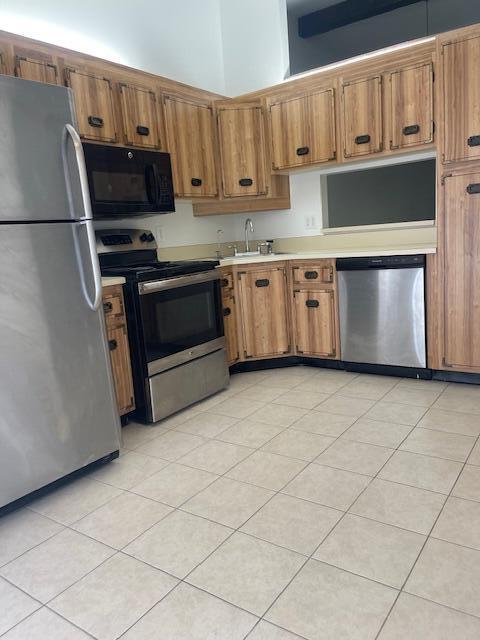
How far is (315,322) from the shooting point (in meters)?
3.68

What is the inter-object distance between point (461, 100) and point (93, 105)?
2224 mm

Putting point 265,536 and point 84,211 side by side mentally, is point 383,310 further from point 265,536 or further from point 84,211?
point 84,211

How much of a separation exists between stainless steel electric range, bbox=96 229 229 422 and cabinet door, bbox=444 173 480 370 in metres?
1.52

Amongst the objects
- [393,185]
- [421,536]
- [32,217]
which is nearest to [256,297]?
[393,185]

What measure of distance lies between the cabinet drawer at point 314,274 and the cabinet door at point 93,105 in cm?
161

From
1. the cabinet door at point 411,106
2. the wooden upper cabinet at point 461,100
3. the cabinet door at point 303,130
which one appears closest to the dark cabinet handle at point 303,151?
the cabinet door at point 303,130

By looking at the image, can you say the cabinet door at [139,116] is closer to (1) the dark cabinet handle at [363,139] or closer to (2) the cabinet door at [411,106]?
(1) the dark cabinet handle at [363,139]

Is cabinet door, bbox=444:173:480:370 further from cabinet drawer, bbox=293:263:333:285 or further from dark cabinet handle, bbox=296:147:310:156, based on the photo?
dark cabinet handle, bbox=296:147:310:156

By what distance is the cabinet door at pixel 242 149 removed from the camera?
12.3 feet

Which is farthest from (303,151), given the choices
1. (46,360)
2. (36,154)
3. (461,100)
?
(46,360)

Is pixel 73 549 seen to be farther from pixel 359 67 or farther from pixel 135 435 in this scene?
pixel 359 67

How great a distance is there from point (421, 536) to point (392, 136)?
8.49 ft

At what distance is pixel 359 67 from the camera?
329cm

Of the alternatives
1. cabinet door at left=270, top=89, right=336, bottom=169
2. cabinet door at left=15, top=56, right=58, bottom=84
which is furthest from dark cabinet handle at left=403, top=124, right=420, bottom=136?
cabinet door at left=15, top=56, right=58, bottom=84
